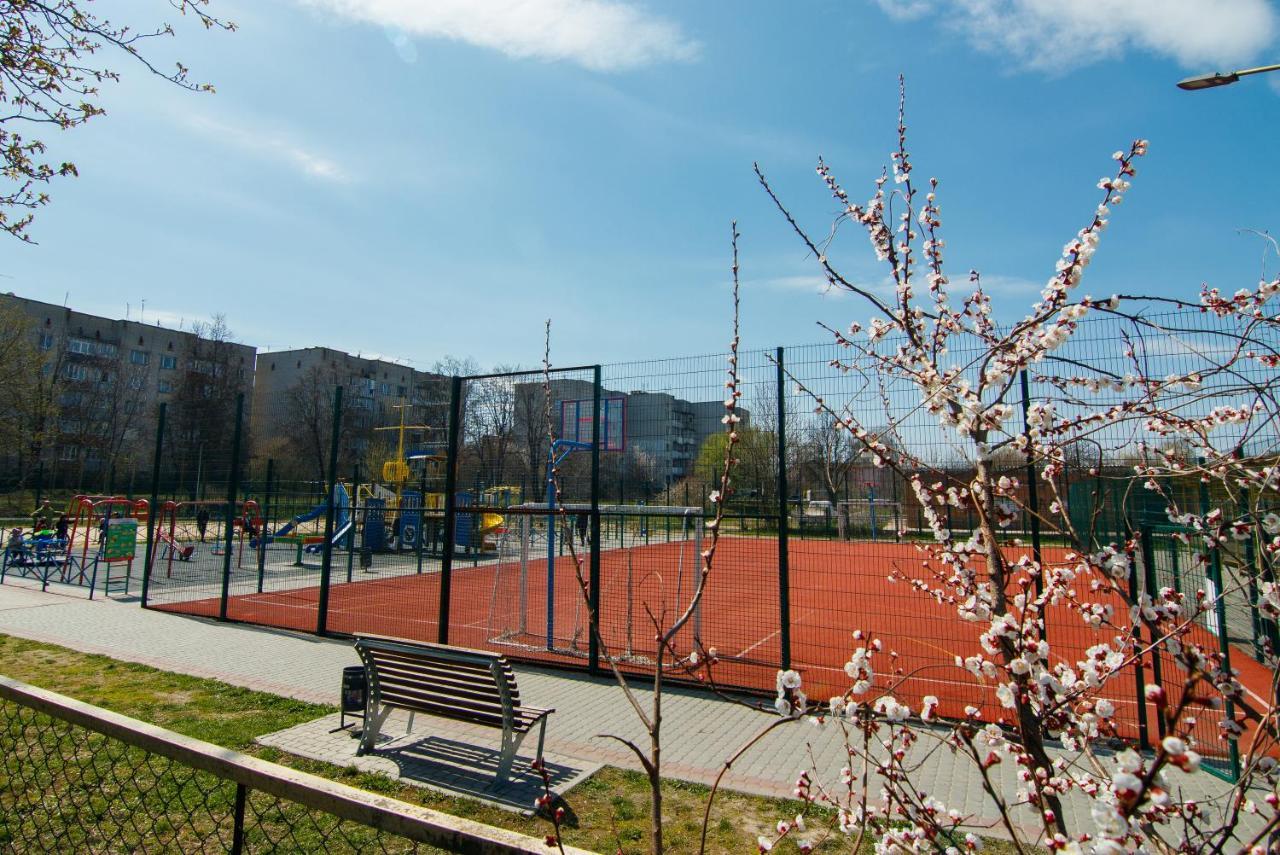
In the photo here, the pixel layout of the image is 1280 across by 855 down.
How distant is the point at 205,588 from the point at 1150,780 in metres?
16.8

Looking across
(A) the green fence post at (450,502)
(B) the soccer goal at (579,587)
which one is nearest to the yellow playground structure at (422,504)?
(A) the green fence post at (450,502)

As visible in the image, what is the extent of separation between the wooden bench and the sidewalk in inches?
25.5

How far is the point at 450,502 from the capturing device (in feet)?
29.0

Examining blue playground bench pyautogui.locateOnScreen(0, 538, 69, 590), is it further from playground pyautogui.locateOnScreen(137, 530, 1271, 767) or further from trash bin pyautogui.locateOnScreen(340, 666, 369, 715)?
trash bin pyautogui.locateOnScreen(340, 666, 369, 715)

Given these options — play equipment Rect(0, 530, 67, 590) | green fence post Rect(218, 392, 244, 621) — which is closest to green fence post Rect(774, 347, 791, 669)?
green fence post Rect(218, 392, 244, 621)

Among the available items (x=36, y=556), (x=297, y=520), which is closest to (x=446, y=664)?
(x=36, y=556)

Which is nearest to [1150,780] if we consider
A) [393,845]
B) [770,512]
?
[393,845]

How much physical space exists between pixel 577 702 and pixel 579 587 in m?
1.98

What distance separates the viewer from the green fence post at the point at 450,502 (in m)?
8.59

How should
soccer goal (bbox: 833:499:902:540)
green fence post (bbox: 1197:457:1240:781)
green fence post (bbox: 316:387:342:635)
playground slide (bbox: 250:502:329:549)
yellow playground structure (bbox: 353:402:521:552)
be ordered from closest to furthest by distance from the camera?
green fence post (bbox: 1197:457:1240:781) → soccer goal (bbox: 833:499:902:540) → yellow playground structure (bbox: 353:402:521:552) → green fence post (bbox: 316:387:342:635) → playground slide (bbox: 250:502:329:549)

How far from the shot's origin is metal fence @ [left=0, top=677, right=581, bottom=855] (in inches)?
63.6

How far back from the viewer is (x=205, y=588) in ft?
47.9

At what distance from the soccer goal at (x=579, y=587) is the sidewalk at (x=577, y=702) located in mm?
876

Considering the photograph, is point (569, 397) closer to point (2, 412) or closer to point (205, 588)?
point (205, 588)
